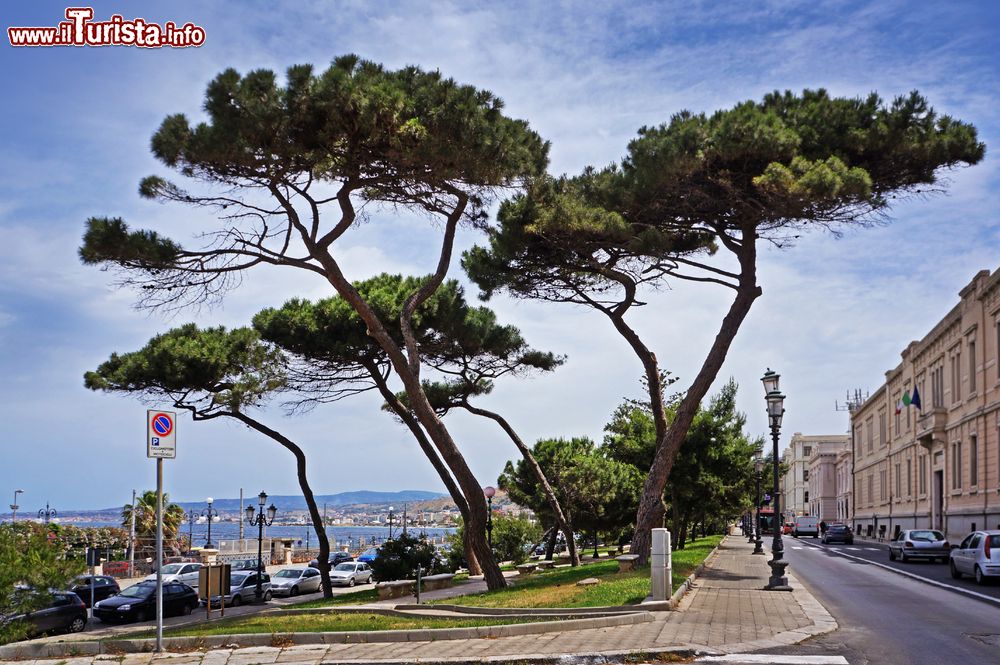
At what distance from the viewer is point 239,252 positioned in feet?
61.5

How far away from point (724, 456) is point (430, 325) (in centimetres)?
1340

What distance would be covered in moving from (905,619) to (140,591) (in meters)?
22.6

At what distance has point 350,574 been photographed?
139ft

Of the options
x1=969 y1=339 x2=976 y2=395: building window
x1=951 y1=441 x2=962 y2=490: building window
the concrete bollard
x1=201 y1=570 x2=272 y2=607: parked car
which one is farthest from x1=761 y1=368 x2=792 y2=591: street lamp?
x1=951 y1=441 x2=962 y2=490: building window

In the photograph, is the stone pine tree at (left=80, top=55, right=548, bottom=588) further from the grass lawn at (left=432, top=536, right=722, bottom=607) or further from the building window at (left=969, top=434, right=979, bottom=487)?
the building window at (left=969, top=434, right=979, bottom=487)

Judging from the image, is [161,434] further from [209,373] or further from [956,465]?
[956,465]

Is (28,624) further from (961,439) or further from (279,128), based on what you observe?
(961,439)

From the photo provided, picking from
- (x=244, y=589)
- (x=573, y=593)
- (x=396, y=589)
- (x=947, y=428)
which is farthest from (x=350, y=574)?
(x=947, y=428)

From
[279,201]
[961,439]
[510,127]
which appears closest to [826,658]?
[510,127]

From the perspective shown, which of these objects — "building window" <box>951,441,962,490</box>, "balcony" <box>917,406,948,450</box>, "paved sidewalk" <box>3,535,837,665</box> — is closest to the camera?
"paved sidewalk" <box>3,535,837,665</box>

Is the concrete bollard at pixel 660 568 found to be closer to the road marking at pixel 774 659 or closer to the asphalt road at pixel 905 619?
the asphalt road at pixel 905 619

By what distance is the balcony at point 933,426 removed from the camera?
170ft

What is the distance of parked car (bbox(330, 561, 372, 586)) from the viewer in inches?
1650

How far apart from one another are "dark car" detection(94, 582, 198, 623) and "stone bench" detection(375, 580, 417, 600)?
777 cm
